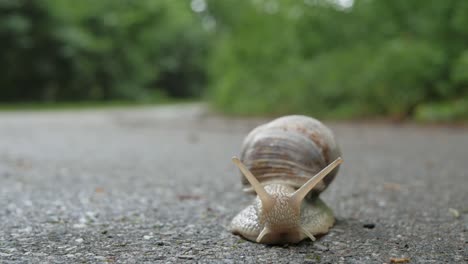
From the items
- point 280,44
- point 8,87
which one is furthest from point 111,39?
point 280,44

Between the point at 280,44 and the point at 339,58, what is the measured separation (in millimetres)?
2098

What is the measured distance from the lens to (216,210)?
3234 millimetres

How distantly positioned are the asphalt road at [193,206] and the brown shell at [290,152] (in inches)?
12.6

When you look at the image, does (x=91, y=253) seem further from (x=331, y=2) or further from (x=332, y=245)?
(x=331, y=2)

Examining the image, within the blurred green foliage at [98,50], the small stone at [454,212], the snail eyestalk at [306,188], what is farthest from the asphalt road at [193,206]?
the blurred green foliage at [98,50]

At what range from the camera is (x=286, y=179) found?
2.72m

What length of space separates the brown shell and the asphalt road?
0.32m

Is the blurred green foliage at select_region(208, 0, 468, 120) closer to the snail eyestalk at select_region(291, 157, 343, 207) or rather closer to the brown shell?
the brown shell

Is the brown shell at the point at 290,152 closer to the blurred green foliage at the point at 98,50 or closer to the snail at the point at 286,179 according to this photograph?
the snail at the point at 286,179

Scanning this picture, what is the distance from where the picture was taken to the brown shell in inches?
108

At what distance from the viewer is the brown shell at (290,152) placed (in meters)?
2.74

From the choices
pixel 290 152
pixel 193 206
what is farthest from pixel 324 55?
pixel 290 152

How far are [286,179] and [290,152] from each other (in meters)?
0.14

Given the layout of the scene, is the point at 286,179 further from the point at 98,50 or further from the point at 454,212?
the point at 98,50
